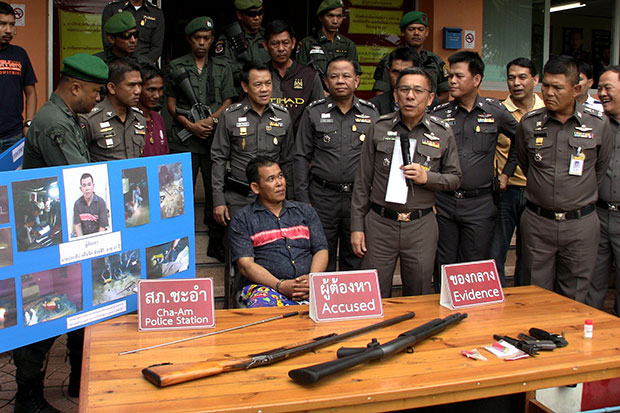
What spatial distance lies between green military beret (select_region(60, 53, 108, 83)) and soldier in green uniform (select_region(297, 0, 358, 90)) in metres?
2.71

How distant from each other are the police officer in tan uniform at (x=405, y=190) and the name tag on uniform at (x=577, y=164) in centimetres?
74

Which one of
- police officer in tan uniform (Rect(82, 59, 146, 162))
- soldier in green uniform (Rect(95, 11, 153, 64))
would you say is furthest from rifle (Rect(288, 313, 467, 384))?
soldier in green uniform (Rect(95, 11, 153, 64))

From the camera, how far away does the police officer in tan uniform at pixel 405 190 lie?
146 inches

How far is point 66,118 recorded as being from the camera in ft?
10.5

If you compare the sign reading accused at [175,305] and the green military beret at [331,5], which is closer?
the sign reading accused at [175,305]

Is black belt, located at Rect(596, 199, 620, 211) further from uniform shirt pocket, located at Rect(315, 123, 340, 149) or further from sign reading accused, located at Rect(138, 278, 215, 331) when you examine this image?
sign reading accused, located at Rect(138, 278, 215, 331)

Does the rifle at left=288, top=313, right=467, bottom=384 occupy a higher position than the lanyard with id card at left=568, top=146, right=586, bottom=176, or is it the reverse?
the lanyard with id card at left=568, top=146, right=586, bottom=176

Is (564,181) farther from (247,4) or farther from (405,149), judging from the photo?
(247,4)

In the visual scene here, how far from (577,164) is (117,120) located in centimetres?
304

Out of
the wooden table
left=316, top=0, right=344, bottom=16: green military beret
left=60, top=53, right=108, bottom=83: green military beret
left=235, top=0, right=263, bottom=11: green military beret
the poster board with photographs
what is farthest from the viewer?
left=316, top=0, right=344, bottom=16: green military beret

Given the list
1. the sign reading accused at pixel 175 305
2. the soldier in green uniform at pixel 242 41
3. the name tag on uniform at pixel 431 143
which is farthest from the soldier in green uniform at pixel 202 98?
the sign reading accused at pixel 175 305

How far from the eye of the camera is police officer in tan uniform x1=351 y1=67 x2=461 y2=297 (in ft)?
12.1

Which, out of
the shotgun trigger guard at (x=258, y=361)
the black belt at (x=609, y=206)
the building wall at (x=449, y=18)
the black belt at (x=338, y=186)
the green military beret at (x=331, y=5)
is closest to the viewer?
the shotgun trigger guard at (x=258, y=361)

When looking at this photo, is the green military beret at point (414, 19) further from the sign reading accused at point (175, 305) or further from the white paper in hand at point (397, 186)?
the sign reading accused at point (175, 305)
